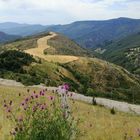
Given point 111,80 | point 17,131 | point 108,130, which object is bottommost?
point 111,80

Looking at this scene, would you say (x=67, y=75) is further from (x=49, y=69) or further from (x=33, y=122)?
(x=33, y=122)

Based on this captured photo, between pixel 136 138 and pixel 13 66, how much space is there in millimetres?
72726

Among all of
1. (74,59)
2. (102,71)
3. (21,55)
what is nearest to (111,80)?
(102,71)

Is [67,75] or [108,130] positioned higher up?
[108,130]

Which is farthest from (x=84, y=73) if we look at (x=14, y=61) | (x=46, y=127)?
(x=46, y=127)

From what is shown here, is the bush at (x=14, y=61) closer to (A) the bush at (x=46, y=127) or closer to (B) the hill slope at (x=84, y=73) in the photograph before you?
(B) the hill slope at (x=84, y=73)

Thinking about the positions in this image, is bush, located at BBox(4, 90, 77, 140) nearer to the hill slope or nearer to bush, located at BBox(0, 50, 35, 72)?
the hill slope

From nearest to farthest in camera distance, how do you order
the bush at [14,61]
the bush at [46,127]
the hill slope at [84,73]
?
the bush at [46,127] < the bush at [14,61] < the hill slope at [84,73]

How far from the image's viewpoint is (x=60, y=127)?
7.32 meters

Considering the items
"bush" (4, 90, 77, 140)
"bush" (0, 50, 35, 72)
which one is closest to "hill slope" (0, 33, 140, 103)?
"bush" (0, 50, 35, 72)

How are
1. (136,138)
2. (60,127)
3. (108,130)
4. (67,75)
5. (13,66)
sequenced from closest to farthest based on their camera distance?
(60,127) → (136,138) → (108,130) → (13,66) → (67,75)

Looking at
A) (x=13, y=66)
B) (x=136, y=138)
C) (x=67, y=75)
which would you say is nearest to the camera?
(x=136, y=138)

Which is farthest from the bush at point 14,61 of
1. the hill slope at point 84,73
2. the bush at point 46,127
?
the bush at point 46,127

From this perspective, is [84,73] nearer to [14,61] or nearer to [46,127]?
[14,61]
